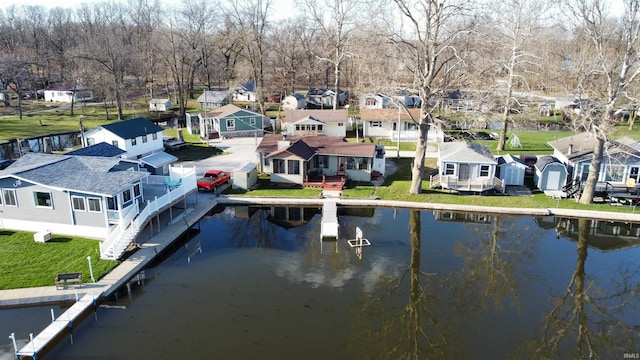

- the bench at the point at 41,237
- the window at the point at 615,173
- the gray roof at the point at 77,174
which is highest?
the gray roof at the point at 77,174

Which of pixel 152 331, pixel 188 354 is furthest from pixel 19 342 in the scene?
pixel 188 354

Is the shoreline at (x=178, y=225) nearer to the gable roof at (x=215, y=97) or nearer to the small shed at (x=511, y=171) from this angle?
the small shed at (x=511, y=171)

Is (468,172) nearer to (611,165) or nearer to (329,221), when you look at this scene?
(611,165)

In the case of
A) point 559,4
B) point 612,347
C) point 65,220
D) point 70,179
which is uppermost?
point 559,4

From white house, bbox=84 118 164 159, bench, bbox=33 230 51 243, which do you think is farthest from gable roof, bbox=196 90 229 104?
bench, bbox=33 230 51 243

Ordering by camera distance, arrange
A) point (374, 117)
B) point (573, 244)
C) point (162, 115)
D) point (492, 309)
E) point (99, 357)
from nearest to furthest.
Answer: point (99, 357), point (492, 309), point (573, 244), point (374, 117), point (162, 115)

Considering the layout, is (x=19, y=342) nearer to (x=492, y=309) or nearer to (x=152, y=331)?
(x=152, y=331)

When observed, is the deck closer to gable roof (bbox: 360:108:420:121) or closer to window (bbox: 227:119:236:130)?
gable roof (bbox: 360:108:420:121)

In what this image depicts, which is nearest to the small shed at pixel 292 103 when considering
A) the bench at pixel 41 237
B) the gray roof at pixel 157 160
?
the gray roof at pixel 157 160
